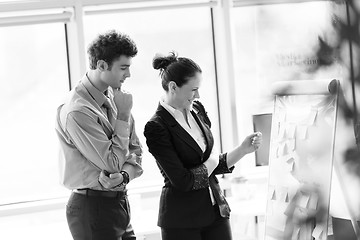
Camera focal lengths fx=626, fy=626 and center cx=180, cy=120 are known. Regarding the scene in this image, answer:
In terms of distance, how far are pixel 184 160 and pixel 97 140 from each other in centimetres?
43

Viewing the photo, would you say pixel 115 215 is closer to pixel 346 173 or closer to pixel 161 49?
pixel 346 173

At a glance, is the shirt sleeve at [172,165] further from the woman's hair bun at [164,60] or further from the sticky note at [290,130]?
the sticky note at [290,130]

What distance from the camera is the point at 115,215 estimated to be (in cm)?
243

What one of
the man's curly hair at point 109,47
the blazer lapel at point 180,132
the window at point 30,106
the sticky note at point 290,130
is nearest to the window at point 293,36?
the sticky note at point 290,130

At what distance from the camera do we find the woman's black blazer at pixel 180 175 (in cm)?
259

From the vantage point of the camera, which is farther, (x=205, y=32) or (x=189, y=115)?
(x=205, y=32)

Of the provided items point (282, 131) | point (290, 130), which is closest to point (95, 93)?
point (290, 130)

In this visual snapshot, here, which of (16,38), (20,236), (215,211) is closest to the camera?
(215,211)

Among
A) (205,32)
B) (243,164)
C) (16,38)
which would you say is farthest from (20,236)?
(205,32)

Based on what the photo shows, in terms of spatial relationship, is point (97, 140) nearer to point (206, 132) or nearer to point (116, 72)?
point (116, 72)

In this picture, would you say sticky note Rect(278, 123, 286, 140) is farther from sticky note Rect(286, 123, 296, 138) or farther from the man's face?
the man's face

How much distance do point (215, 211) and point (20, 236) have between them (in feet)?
6.21

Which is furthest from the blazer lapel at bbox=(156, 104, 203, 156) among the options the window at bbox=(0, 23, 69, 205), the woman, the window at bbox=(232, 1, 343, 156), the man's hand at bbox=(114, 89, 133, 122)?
the window at bbox=(232, 1, 343, 156)

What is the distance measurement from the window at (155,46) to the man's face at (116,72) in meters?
2.10
